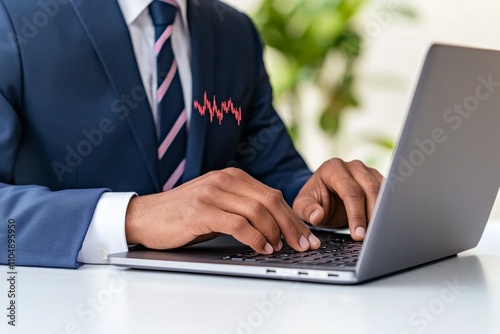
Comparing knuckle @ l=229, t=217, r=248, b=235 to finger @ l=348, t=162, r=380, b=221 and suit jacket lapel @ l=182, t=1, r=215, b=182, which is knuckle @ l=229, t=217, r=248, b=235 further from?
suit jacket lapel @ l=182, t=1, r=215, b=182

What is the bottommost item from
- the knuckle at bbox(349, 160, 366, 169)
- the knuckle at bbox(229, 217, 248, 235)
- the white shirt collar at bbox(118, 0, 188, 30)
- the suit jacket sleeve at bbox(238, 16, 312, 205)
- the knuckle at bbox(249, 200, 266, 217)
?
the suit jacket sleeve at bbox(238, 16, 312, 205)

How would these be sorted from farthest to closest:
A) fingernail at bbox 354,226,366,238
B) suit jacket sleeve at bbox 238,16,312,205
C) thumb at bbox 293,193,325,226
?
suit jacket sleeve at bbox 238,16,312,205, thumb at bbox 293,193,325,226, fingernail at bbox 354,226,366,238

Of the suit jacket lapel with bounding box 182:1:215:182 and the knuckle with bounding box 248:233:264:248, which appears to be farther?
the suit jacket lapel with bounding box 182:1:215:182

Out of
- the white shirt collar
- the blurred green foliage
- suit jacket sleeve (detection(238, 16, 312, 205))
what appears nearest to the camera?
the white shirt collar

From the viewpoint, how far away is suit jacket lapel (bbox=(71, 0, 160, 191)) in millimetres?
1441

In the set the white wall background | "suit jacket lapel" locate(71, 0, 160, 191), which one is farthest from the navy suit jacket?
the white wall background

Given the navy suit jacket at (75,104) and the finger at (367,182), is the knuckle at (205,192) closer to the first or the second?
the finger at (367,182)

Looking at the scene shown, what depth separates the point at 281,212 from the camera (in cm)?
98

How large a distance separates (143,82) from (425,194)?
0.78m

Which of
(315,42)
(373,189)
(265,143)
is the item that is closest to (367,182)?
(373,189)

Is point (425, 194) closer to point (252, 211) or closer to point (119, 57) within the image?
point (252, 211)

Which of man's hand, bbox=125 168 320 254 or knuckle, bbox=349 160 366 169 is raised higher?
knuckle, bbox=349 160 366 169

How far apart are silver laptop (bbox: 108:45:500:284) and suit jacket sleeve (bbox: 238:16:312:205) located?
0.75 meters

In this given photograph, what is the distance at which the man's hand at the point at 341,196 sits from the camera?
1.18 meters
